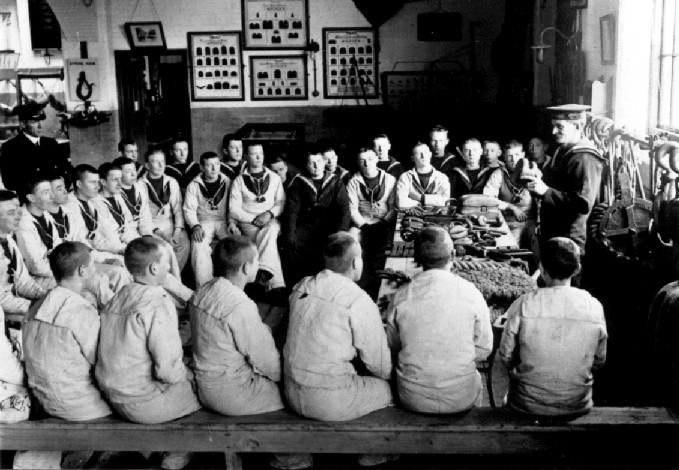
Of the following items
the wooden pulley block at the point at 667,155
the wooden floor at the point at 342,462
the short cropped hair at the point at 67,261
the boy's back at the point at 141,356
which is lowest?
the wooden floor at the point at 342,462

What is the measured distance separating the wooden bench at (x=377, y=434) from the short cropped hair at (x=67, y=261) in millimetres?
644

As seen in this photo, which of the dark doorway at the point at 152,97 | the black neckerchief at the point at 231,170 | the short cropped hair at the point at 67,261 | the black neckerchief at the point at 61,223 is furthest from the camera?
the dark doorway at the point at 152,97

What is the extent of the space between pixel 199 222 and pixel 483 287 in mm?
3810

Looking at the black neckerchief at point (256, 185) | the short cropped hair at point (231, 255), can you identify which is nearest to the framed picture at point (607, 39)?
the black neckerchief at point (256, 185)

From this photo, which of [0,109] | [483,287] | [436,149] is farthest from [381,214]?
[0,109]

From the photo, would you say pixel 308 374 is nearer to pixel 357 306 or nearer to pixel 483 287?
pixel 357 306

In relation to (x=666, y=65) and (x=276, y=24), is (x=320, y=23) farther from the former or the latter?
(x=666, y=65)

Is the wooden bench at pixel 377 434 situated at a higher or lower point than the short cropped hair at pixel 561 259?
lower

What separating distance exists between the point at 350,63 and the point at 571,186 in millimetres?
5364

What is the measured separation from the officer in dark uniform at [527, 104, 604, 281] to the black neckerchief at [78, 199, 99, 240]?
11.1 feet

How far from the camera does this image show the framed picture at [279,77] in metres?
10.6

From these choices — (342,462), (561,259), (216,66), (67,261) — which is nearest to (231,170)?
(216,66)

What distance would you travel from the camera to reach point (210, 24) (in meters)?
10.6

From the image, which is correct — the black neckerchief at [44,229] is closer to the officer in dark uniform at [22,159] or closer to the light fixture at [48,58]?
the officer in dark uniform at [22,159]
